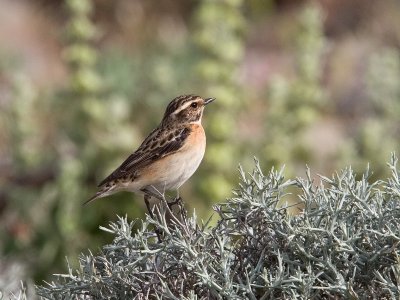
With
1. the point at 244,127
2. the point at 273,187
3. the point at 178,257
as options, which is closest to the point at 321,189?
the point at 273,187

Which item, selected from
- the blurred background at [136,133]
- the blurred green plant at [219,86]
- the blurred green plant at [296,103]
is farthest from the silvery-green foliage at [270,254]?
the blurred green plant at [296,103]

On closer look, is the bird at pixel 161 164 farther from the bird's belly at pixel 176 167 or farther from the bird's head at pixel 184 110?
the bird's head at pixel 184 110

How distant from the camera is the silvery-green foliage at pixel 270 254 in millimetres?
3432

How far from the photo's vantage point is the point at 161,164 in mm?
6551

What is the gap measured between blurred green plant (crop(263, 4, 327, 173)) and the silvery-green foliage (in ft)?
19.7

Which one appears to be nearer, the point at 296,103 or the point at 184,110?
the point at 184,110

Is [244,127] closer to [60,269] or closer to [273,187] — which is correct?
[60,269]

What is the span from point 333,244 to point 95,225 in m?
6.66

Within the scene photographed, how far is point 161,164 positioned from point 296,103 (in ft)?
12.2

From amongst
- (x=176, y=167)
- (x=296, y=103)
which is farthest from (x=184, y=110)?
(x=296, y=103)

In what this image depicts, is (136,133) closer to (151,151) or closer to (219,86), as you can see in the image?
(219,86)

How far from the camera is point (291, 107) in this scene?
33.1ft

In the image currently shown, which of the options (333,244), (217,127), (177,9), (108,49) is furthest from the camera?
(177,9)

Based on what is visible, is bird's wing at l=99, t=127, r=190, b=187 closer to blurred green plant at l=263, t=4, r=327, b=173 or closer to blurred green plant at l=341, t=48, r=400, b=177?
blurred green plant at l=263, t=4, r=327, b=173
